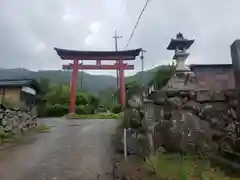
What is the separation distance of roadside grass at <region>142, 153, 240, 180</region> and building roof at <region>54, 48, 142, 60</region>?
25269mm

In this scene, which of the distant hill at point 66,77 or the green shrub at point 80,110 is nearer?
the green shrub at point 80,110

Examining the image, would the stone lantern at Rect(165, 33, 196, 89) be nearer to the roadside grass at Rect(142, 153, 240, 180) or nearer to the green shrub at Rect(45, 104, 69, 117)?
the roadside grass at Rect(142, 153, 240, 180)

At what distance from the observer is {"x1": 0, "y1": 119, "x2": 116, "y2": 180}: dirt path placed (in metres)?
7.61

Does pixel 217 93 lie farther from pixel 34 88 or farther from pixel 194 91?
pixel 34 88

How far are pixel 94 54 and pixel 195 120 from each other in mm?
25253

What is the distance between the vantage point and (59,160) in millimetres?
9406

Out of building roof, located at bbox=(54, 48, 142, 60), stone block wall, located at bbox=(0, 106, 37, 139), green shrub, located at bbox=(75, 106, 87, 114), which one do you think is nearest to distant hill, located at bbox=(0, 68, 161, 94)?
green shrub, located at bbox=(75, 106, 87, 114)

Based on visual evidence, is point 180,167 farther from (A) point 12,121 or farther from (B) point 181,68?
(A) point 12,121

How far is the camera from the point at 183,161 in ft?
21.5

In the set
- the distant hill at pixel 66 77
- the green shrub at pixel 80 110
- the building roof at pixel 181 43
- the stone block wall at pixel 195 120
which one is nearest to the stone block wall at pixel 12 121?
the stone block wall at pixel 195 120

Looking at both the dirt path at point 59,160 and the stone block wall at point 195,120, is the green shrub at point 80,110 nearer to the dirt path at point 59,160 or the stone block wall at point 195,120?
the dirt path at point 59,160

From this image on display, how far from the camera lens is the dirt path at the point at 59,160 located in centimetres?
761

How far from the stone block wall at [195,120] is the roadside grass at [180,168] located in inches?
16.4

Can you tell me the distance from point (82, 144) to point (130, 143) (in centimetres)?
402
